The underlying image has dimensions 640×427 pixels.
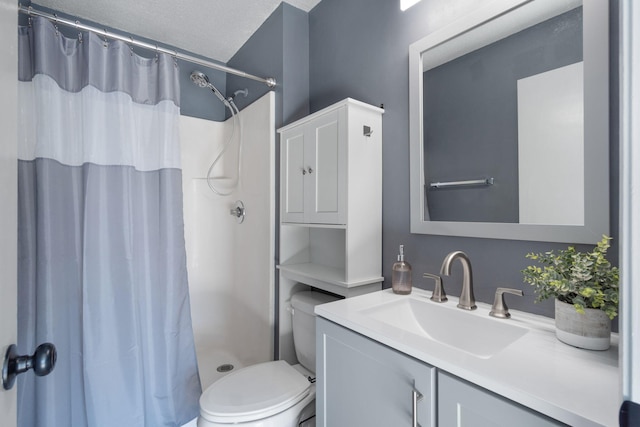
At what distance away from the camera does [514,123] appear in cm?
96

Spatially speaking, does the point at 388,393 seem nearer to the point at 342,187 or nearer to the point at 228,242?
the point at 342,187

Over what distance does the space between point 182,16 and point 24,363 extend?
2022 mm

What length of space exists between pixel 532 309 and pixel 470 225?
31 cm

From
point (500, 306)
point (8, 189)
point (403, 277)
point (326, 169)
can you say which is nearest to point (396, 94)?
point (326, 169)


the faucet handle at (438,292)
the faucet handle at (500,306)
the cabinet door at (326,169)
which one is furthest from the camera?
the cabinet door at (326,169)

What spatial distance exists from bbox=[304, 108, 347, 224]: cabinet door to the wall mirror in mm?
295

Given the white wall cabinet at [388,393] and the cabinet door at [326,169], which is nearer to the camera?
the white wall cabinet at [388,393]

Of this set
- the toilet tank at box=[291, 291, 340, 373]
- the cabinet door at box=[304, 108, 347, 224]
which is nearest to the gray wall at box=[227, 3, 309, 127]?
the cabinet door at box=[304, 108, 347, 224]

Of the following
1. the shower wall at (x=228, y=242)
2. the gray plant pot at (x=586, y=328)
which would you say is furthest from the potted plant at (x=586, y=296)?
the shower wall at (x=228, y=242)

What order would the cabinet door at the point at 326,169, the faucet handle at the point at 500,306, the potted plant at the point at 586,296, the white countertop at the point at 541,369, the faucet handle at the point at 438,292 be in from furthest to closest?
the cabinet door at the point at 326,169
the faucet handle at the point at 438,292
the faucet handle at the point at 500,306
the potted plant at the point at 586,296
the white countertop at the point at 541,369

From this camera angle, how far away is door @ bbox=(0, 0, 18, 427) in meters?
0.51

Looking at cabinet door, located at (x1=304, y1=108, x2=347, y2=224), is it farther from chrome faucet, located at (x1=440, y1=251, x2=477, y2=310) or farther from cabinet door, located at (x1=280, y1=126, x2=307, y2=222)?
Answer: chrome faucet, located at (x1=440, y1=251, x2=477, y2=310)

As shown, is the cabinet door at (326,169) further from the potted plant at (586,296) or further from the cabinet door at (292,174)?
the potted plant at (586,296)

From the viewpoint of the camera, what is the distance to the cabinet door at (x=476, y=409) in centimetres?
53
